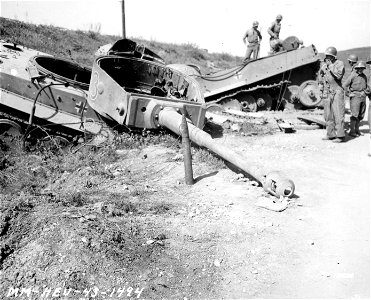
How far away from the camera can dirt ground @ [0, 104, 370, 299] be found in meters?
3.57

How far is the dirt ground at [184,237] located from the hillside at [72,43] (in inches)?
401

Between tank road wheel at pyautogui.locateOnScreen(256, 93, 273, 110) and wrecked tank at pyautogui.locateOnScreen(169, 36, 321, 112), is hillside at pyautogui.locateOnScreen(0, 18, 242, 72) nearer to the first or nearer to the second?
wrecked tank at pyautogui.locateOnScreen(169, 36, 321, 112)

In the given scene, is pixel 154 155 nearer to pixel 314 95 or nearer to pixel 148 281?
pixel 148 281

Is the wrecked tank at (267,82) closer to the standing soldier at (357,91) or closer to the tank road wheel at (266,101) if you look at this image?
the tank road wheel at (266,101)

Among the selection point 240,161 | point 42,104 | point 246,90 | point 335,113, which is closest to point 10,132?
point 42,104

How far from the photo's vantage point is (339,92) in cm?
815

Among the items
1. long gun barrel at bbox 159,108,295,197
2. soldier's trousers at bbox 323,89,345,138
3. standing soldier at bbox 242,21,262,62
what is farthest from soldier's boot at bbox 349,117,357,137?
standing soldier at bbox 242,21,262,62

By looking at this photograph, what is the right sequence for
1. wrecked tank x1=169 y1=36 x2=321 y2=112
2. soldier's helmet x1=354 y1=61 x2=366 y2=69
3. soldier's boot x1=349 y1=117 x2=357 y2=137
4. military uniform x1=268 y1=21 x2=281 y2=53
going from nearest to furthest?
1. soldier's helmet x1=354 y1=61 x2=366 y2=69
2. soldier's boot x1=349 y1=117 x2=357 y2=137
3. wrecked tank x1=169 y1=36 x2=321 y2=112
4. military uniform x1=268 y1=21 x2=281 y2=53

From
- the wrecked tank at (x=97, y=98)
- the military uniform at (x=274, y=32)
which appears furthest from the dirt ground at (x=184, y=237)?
the military uniform at (x=274, y=32)

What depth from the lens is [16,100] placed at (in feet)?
25.3

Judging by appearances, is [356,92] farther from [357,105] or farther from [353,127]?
[353,127]

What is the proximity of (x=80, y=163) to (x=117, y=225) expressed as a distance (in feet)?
9.15

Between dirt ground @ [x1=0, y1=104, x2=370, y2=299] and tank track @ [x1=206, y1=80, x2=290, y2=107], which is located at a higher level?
tank track @ [x1=206, y1=80, x2=290, y2=107]

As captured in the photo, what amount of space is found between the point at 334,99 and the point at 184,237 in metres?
5.34
